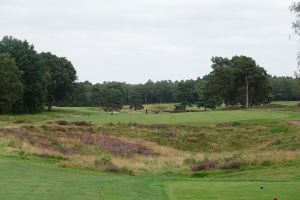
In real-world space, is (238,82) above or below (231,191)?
above

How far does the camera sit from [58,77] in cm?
12219

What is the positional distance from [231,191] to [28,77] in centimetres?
9138

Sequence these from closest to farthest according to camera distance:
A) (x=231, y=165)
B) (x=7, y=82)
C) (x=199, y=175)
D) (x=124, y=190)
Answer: (x=124, y=190) < (x=199, y=175) < (x=231, y=165) < (x=7, y=82)

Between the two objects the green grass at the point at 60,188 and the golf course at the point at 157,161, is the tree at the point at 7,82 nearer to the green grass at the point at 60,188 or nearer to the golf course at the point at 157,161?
the golf course at the point at 157,161

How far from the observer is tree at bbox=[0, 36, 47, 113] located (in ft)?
339

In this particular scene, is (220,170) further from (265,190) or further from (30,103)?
(30,103)

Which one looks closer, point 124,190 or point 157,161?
point 124,190

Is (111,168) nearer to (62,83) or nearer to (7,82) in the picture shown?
(7,82)

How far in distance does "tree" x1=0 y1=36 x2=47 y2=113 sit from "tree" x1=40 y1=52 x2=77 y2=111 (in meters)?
13.3

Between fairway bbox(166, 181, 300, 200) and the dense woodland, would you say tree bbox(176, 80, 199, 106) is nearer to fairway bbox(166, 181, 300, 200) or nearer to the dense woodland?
the dense woodland

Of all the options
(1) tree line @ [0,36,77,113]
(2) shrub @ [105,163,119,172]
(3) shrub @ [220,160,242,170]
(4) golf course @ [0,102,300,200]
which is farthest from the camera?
(1) tree line @ [0,36,77,113]

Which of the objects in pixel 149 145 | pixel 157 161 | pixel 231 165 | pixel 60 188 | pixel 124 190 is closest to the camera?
pixel 60 188

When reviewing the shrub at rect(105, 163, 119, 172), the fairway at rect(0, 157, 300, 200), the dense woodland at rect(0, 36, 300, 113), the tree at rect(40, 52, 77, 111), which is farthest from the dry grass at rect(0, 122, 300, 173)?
the tree at rect(40, 52, 77, 111)

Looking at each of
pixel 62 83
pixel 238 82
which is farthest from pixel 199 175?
pixel 238 82
